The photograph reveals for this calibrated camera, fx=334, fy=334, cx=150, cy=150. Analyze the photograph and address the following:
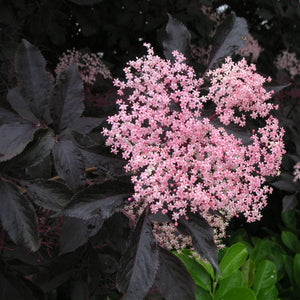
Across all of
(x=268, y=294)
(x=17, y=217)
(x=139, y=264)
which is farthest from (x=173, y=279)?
(x=268, y=294)

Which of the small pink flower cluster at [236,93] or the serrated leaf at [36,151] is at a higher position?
the small pink flower cluster at [236,93]

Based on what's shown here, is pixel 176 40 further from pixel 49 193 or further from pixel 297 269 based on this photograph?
pixel 297 269

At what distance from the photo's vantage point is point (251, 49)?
217 cm

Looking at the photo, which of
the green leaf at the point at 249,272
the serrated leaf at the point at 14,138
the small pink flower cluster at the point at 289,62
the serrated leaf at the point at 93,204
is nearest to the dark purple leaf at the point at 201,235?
the serrated leaf at the point at 93,204

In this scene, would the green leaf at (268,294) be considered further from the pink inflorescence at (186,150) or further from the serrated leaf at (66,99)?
the serrated leaf at (66,99)

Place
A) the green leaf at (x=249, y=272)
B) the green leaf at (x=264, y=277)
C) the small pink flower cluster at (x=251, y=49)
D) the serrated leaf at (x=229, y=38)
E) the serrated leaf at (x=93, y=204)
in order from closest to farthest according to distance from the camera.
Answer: the serrated leaf at (x=93, y=204) < the serrated leaf at (x=229, y=38) < the green leaf at (x=264, y=277) < the green leaf at (x=249, y=272) < the small pink flower cluster at (x=251, y=49)

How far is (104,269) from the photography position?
1.14m

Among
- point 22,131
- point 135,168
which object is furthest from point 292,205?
point 22,131

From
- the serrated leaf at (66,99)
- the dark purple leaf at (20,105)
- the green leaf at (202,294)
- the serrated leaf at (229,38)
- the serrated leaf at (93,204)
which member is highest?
the serrated leaf at (229,38)

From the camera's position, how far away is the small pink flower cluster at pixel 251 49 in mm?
2158

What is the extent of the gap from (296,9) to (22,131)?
193 centimetres

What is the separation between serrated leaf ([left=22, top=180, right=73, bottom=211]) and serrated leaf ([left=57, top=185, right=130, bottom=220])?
2.8 inches

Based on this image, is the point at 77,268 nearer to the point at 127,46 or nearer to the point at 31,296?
the point at 31,296

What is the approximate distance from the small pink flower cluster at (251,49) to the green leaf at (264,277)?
1309 mm
